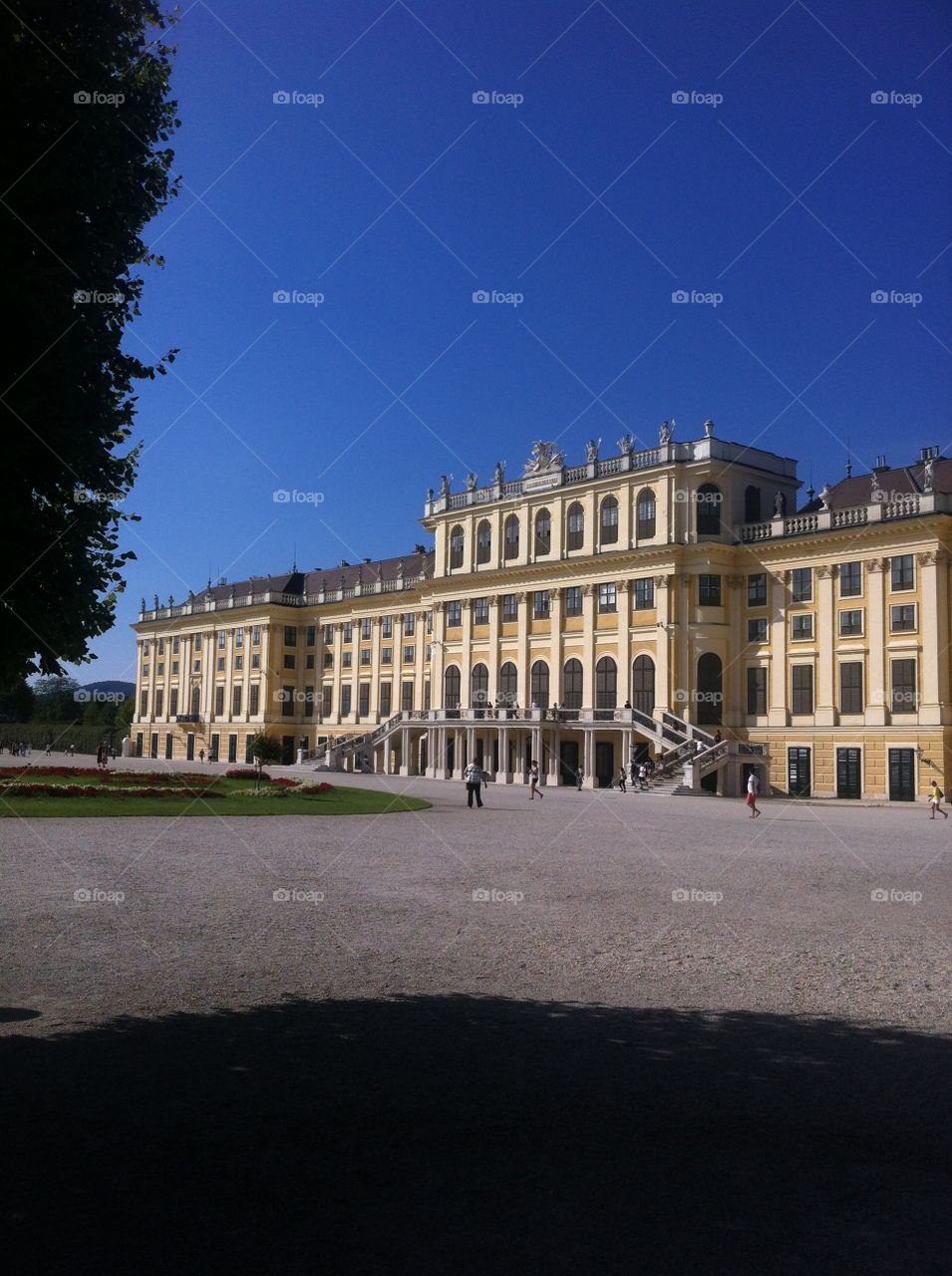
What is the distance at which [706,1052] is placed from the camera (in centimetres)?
823

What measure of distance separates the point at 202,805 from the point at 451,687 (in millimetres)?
43105

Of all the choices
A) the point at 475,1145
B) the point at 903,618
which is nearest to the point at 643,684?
the point at 903,618

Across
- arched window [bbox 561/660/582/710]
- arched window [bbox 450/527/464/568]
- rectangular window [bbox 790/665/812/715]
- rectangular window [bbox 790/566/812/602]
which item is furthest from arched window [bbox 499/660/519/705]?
rectangular window [bbox 790/566/812/602]

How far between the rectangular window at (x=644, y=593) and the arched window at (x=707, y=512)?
390cm

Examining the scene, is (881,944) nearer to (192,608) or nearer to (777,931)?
(777,931)

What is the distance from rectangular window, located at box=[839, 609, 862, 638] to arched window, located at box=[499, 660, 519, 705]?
21.7 m

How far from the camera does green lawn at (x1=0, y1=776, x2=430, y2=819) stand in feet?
96.2

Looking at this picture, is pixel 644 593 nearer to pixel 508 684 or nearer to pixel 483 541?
pixel 508 684

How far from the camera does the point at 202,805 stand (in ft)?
107

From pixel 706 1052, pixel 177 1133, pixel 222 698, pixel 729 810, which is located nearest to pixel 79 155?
pixel 177 1133

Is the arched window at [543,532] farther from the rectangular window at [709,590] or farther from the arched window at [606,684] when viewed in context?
the rectangular window at [709,590]

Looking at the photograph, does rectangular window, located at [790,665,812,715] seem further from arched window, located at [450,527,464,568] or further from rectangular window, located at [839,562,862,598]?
arched window, located at [450,527,464,568]

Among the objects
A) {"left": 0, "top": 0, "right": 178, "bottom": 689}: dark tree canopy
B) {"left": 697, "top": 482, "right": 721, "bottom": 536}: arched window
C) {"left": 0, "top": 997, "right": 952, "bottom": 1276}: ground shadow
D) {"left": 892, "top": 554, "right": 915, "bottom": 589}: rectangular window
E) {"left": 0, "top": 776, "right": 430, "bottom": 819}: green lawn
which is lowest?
{"left": 0, "top": 997, "right": 952, "bottom": 1276}: ground shadow

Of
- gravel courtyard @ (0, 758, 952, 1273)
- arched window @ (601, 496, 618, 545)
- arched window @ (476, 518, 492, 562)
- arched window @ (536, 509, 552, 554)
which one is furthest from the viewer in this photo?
arched window @ (476, 518, 492, 562)
